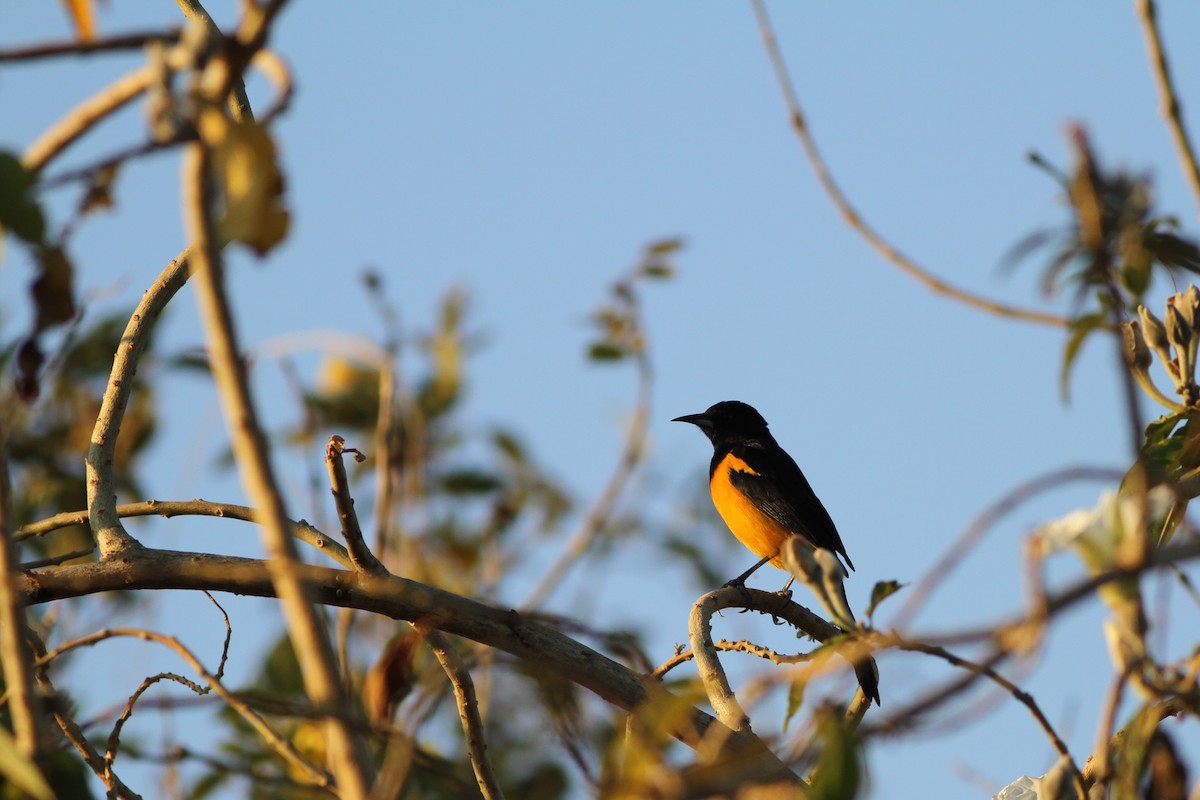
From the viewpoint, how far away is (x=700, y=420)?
8031mm

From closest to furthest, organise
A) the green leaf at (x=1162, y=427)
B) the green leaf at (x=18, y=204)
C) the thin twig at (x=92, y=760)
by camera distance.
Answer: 1. the green leaf at (x=18, y=204)
2. the thin twig at (x=92, y=760)
3. the green leaf at (x=1162, y=427)

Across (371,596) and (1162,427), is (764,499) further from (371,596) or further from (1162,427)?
(371,596)

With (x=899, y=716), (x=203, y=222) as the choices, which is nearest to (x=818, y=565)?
(x=899, y=716)

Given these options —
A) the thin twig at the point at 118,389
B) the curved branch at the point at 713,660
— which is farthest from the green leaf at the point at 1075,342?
the thin twig at the point at 118,389

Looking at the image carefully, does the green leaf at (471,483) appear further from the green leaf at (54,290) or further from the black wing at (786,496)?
the green leaf at (54,290)

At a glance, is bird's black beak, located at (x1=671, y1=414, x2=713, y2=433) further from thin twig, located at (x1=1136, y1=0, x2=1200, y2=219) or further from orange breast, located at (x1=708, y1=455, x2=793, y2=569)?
thin twig, located at (x1=1136, y1=0, x2=1200, y2=219)

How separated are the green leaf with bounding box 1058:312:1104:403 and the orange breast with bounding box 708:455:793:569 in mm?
4521

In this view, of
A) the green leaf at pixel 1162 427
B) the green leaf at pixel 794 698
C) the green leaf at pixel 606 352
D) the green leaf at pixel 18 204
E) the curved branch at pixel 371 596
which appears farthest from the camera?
the green leaf at pixel 606 352

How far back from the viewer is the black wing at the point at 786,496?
6.98 metres

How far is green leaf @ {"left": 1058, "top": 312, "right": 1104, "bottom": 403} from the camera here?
2326mm

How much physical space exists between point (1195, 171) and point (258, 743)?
513 cm

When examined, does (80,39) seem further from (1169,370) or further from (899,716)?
(1169,370)

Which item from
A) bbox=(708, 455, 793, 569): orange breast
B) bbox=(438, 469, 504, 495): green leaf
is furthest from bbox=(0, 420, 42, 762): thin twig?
bbox=(438, 469, 504, 495): green leaf

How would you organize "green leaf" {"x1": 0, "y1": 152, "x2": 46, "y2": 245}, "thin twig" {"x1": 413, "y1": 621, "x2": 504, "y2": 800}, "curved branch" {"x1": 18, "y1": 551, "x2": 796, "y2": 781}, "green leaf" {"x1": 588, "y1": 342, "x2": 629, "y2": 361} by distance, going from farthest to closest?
"green leaf" {"x1": 588, "y1": 342, "x2": 629, "y2": 361} < "thin twig" {"x1": 413, "y1": 621, "x2": 504, "y2": 800} < "curved branch" {"x1": 18, "y1": 551, "x2": 796, "y2": 781} < "green leaf" {"x1": 0, "y1": 152, "x2": 46, "y2": 245}
